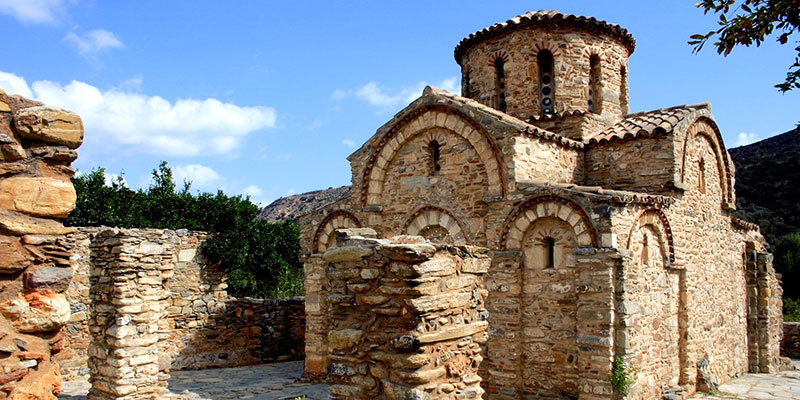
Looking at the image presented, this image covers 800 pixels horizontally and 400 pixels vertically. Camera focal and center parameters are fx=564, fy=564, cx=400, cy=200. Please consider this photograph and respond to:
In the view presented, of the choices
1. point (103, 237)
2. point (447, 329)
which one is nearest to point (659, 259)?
point (447, 329)

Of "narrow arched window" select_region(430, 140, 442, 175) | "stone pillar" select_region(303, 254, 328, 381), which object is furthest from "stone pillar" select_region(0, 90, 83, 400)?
"stone pillar" select_region(303, 254, 328, 381)

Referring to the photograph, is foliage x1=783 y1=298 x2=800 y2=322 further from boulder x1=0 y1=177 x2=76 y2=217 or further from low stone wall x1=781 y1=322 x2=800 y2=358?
boulder x1=0 y1=177 x2=76 y2=217

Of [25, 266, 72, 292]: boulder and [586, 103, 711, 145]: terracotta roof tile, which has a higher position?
[586, 103, 711, 145]: terracotta roof tile

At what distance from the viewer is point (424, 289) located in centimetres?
461

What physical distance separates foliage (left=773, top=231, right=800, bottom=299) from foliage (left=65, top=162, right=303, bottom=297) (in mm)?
21922

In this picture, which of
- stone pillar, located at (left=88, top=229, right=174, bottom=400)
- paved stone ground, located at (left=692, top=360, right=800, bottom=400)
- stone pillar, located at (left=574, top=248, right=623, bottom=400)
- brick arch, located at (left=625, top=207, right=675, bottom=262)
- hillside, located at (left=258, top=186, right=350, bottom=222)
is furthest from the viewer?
hillside, located at (left=258, top=186, right=350, bottom=222)

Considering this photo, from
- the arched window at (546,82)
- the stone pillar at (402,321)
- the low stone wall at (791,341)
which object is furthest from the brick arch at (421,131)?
the low stone wall at (791,341)

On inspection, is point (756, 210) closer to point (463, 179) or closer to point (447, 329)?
point (463, 179)

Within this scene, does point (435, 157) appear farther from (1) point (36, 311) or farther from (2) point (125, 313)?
(1) point (36, 311)

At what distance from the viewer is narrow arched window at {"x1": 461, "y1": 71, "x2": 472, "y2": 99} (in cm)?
1361

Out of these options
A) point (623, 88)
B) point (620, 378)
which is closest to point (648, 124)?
point (623, 88)

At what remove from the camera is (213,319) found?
13180 mm

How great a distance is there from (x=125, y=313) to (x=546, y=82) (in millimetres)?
9805

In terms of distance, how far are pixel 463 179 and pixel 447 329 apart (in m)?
6.00
